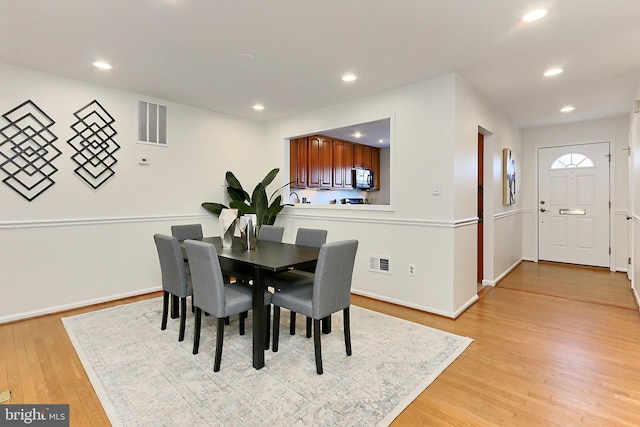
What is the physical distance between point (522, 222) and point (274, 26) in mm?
5854

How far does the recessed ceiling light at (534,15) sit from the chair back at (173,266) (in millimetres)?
3108

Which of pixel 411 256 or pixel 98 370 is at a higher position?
pixel 411 256

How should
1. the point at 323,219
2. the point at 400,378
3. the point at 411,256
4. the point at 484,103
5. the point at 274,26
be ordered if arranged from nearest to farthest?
1. the point at 400,378
2. the point at 274,26
3. the point at 411,256
4. the point at 484,103
5. the point at 323,219

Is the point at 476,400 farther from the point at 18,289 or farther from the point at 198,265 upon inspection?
the point at 18,289

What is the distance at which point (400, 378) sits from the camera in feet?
7.18

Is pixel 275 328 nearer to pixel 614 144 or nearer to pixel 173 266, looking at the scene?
pixel 173 266

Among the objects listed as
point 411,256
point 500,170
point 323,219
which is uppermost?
point 500,170

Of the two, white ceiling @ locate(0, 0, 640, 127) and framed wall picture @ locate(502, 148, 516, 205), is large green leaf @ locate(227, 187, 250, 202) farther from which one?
framed wall picture @ locate(502, 148, 516, 205)

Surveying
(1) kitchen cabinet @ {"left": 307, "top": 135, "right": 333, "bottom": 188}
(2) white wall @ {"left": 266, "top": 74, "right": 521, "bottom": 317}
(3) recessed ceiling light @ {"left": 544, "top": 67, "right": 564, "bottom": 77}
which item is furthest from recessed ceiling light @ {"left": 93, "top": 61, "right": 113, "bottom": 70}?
(3) recessed ceiling light @ {"left": 544, "top": 67, "right": 564, "bottom": 77}

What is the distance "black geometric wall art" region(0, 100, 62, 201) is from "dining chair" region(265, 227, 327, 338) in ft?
8.74

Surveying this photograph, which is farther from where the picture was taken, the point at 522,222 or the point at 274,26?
the point at 522,222

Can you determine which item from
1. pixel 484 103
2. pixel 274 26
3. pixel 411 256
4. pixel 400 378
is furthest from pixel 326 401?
pixel 484 103

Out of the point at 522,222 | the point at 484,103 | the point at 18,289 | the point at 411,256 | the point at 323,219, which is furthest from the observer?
the point at 522,222

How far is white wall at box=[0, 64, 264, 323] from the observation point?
10.5 feet
